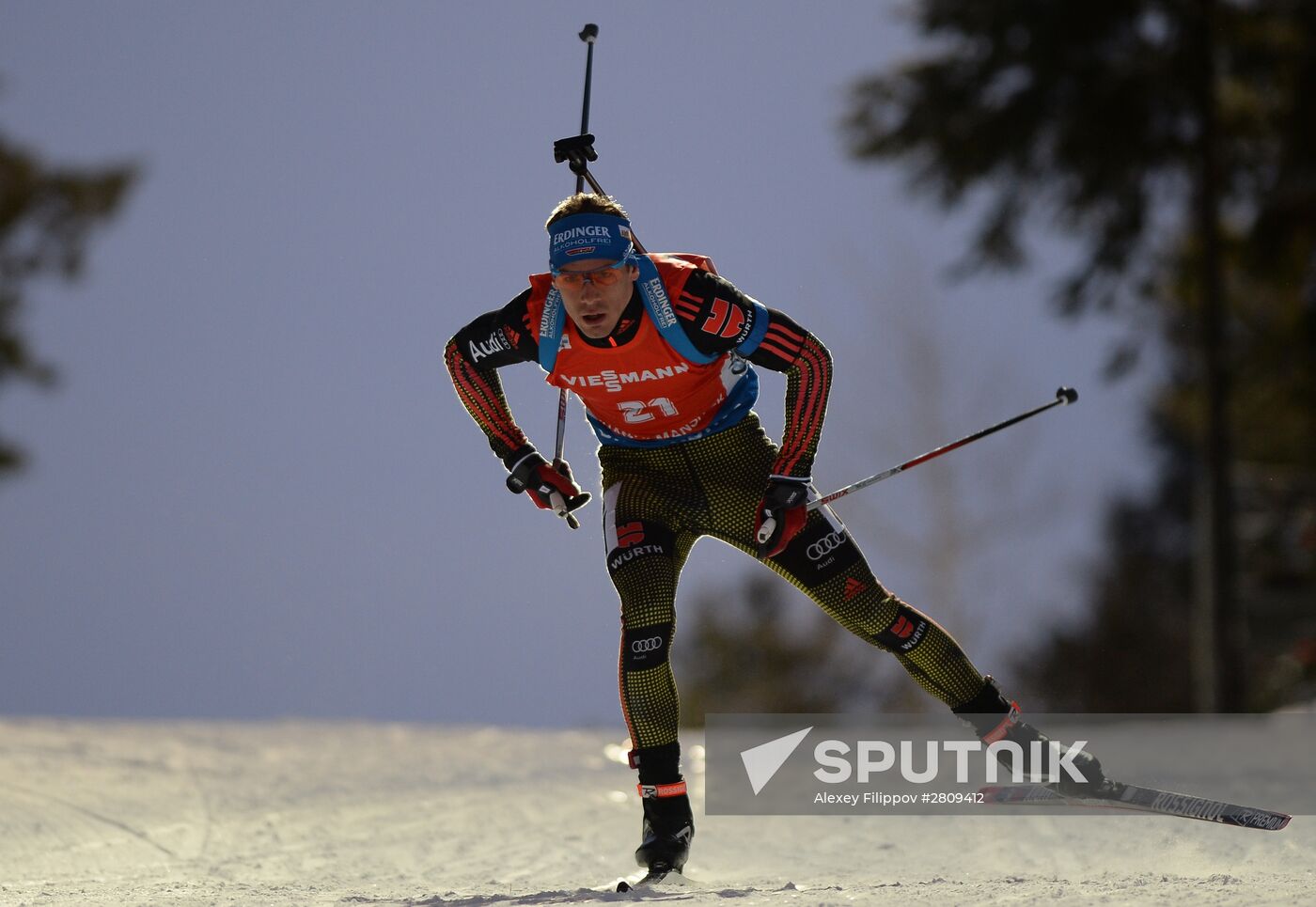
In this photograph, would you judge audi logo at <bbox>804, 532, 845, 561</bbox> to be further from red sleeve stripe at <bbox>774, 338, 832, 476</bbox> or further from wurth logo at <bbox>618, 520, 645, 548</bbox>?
wurth logo at <bbox>618, 520, 645, 548</bbox>

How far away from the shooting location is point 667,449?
5.07m

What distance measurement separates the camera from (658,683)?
187 inches

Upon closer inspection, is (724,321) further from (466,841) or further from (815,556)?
(466,841)

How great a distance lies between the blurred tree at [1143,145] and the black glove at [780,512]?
8.76 m

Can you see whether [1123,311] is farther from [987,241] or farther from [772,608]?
[772,608]

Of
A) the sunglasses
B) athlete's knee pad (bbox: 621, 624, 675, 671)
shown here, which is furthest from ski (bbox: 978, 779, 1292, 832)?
the sunglasses

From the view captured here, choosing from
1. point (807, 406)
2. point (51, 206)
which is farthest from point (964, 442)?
point (51, 206)

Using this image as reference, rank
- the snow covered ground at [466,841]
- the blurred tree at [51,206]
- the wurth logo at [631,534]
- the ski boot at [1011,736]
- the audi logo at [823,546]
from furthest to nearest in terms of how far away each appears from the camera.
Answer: the blurred tree at [51,206] → the ski boot at [1011,736] → the audi logo at [823,546] → the wurth logo at [631,534] → the snow covered ground at [466,841]

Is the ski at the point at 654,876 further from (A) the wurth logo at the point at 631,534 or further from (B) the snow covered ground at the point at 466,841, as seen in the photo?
(A) the wurth logo at the point at 631,534

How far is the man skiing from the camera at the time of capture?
473 centimetres

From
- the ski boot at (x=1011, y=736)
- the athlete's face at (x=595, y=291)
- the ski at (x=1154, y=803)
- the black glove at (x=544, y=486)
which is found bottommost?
the ski at (x=1154, y=803)

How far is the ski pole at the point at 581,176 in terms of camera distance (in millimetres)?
5184

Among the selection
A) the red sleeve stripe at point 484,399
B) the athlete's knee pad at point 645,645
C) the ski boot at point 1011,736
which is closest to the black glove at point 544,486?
the red sleeve stripe at point 484,399

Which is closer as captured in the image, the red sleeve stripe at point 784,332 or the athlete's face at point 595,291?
the athlete's face at point 595,291
